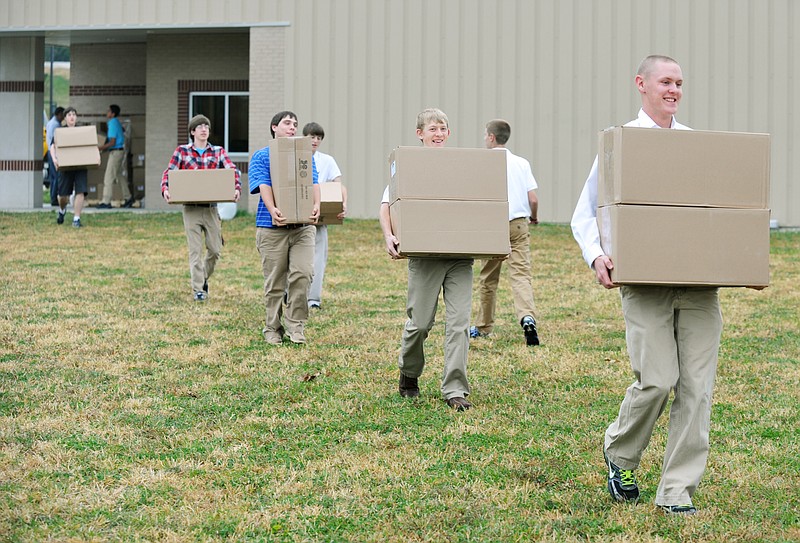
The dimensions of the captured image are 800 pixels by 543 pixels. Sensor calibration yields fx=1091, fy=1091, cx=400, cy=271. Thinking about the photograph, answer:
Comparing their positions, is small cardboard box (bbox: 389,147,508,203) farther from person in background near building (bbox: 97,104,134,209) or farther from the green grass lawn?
person in background near building (bbox: 97,104,134,209)

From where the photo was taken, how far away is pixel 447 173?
252 inches

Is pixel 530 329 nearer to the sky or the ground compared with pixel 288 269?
nearer to the ground

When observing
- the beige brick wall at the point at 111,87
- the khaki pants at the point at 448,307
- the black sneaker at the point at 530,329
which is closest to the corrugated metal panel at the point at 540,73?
the beige brick wall at the point at 111,87

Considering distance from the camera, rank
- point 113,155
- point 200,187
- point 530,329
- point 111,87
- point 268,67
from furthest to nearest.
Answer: point 111,87 → point 113,155 → point 268,67 → point 200,187 → point 530,329

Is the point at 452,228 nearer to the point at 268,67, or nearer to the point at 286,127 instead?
the point at 286,127

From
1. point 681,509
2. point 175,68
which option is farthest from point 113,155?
point 681,509

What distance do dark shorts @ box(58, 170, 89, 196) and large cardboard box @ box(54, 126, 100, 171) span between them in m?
0.45

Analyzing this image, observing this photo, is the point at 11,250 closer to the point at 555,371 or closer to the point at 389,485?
the point at 555,371

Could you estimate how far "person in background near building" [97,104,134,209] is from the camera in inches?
929

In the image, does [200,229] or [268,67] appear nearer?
[200,229]

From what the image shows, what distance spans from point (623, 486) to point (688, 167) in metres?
1.40

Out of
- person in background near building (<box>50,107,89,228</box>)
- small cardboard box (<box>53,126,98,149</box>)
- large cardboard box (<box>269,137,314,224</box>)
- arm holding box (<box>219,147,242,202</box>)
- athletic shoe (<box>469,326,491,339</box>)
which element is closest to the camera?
large cardboard box (<box>269,137,314,224</box>)

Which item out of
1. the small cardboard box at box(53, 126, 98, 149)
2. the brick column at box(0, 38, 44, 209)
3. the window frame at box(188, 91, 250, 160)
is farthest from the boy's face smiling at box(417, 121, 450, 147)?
the brick column at box(0, 38, 44, 209)

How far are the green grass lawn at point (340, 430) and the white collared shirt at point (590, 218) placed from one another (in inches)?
43.6
